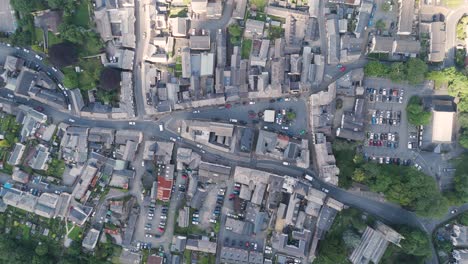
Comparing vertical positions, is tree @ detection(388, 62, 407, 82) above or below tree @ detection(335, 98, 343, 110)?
above

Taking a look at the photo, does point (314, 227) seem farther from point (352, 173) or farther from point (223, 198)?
point (223, 198)

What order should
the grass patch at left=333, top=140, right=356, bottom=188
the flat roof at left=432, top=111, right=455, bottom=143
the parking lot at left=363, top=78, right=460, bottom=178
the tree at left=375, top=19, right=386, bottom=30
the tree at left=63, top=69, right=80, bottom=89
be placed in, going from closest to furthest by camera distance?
the flat roof at left=432, top=111, right=455, bottom=143 < the grass patch at left=333, top=140, right=356, bottom=188 < the tree at left=375, top=19, right=386, bottom=30 < the tree at left=63, top=69, right=80, bottom=89 < the parking lot at left=363, top=78, right=460, bottom=178

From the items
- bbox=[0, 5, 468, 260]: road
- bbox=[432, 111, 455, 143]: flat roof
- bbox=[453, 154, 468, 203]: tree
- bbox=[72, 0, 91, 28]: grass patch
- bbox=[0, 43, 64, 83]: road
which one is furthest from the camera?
bbox=[0, 43, 64, 83]: road

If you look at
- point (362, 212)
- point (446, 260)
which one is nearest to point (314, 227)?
point (362, 212)

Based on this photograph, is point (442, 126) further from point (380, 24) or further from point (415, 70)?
point (380, 24)

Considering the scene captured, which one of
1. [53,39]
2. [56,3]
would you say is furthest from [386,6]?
[53,39]

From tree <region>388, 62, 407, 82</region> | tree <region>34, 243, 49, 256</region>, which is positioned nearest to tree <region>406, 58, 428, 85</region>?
tree <region>388, 62, 407, 82</region>

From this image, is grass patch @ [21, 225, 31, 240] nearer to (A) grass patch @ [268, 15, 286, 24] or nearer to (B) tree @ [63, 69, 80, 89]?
(B) tree @ [63, 69, 80, 89]
